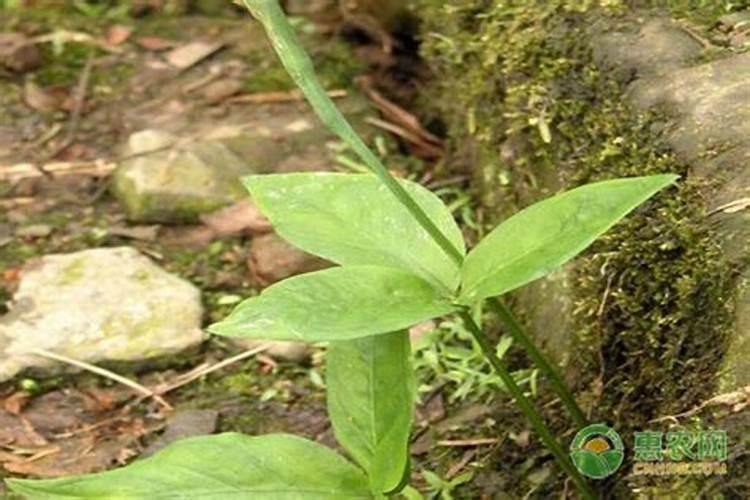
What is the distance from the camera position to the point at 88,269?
232 centimetres

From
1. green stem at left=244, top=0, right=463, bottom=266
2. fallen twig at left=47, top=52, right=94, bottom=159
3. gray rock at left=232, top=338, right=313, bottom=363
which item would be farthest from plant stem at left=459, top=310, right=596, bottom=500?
fallen twig at left=47, top=52, right=94, bottom=159

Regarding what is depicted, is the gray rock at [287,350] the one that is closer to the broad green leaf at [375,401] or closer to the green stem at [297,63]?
the broad green leaf at [375,401]

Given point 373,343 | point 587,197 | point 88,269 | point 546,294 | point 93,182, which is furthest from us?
point 93,182

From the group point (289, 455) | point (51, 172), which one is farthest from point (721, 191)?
point (51, 172)

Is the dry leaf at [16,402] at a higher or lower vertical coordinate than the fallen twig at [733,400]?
lower

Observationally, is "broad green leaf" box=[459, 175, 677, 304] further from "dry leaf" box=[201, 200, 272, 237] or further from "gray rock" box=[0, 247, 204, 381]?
"dry leaf" box=[201, 200, 272, 237]

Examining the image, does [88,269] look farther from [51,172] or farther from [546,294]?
[546,294]

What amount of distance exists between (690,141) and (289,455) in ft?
1.93

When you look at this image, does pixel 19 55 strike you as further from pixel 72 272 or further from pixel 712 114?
pixel 712 114

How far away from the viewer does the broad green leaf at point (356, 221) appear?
1514 millimetres

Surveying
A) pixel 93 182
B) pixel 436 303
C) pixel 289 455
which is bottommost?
pixel 93 182

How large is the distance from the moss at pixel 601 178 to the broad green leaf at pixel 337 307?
0.28m

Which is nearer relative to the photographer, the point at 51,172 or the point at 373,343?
the point at 373,343

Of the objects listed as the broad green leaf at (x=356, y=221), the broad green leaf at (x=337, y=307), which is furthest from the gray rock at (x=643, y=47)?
the broad green leaf at (x=337, y=307)
